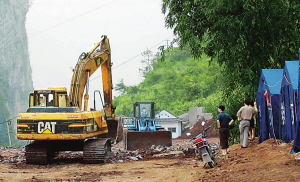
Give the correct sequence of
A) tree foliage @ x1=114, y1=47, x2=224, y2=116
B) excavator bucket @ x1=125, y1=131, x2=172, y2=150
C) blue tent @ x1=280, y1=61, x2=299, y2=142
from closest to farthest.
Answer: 1. blue tent @ x1=280, y1=61, x2=299, y2=142
2. excavator bucket @ x1=125, y1=131, x2=172, y2=150
3. tree foliage @ x1=114, y1=47, x2=224, y2=116

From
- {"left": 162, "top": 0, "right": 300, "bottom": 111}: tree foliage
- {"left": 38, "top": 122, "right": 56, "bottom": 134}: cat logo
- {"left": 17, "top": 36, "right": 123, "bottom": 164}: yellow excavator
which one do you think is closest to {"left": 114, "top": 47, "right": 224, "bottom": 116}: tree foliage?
{"left": 162, "top": 0, "right": 300, "bottom": 111}: tree foliage

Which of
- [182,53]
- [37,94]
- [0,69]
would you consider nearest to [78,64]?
[37,94]

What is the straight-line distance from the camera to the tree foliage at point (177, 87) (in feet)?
261

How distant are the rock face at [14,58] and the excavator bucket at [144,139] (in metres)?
55.3

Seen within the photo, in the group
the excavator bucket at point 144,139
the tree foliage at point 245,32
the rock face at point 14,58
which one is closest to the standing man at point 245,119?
the tree foliage at point 245,32

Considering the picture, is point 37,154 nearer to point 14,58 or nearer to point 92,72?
point 92,72

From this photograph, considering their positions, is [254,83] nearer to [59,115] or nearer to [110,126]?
[110,126]

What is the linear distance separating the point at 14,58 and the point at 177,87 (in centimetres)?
3387

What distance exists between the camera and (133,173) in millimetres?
11156

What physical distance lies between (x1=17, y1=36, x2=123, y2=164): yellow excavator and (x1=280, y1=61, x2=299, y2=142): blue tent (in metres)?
5.97

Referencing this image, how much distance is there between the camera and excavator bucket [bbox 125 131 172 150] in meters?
19.8

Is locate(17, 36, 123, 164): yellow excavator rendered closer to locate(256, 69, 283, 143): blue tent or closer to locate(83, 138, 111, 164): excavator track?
locate(83, 138, 111, 164): excavator track

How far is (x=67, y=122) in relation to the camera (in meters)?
13.5

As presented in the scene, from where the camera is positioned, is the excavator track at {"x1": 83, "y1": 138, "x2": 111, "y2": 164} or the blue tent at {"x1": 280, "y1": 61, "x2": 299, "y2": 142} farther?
the excavator track at {"x1": 83, "y1": 138, "x2": 111, "y2": 164}
